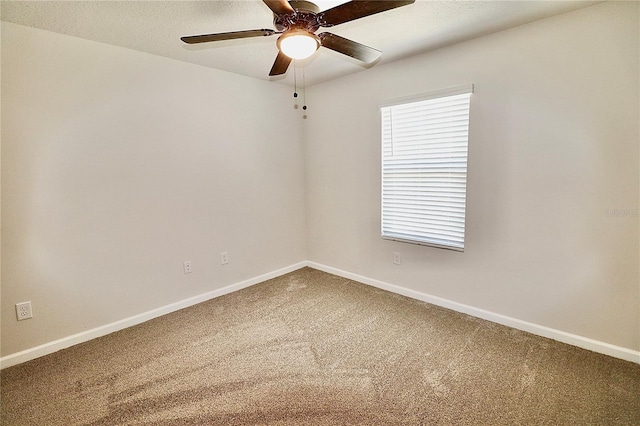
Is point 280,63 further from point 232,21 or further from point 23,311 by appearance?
point 23,311

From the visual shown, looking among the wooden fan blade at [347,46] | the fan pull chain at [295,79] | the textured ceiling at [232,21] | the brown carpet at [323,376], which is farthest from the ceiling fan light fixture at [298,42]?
the brown carpet at [323,376]

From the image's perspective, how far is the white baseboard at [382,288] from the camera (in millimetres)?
2156

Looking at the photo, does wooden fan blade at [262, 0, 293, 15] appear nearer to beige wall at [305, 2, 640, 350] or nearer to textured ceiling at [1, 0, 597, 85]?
textured ceiling at [1, 0, 597, 85]

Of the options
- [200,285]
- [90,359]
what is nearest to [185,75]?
[200,285]

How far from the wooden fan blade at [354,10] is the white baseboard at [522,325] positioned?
2.46 metres

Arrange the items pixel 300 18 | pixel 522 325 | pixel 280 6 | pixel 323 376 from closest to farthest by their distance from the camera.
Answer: pixel 280 6, pixel 300 18, pixel 323 376, pixel 522 325

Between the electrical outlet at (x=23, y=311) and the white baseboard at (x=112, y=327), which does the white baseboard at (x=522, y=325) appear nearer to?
the white baseboard at (x=112, y=327)

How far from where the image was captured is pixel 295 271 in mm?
3986

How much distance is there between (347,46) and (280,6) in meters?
0.52

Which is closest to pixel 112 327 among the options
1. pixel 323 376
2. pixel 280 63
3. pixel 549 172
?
pixel 323 376

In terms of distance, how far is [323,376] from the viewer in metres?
1.98

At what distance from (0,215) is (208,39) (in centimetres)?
188

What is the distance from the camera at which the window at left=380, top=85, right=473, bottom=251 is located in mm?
2676

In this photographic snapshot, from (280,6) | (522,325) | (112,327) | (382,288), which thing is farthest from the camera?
(382,288)
